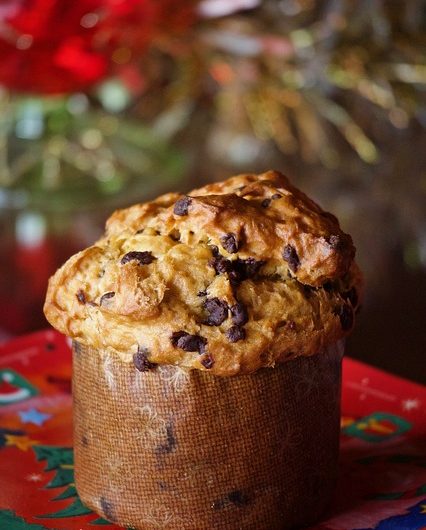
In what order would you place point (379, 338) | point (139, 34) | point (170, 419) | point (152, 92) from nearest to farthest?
point (170, 419), point (379, 338), point (139, 34), point (152, 92)

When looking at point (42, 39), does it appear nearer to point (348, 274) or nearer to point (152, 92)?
point (152, 92)

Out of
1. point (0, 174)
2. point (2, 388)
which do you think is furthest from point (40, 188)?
point (2, 388)

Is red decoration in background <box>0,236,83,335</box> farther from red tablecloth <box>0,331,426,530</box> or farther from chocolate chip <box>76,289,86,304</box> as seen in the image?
chocolate chip <box>76,289,86,304</box>

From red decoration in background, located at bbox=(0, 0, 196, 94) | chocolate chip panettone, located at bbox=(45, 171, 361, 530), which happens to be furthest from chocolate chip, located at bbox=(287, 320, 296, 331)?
red decoration in background, located at bbox=(0, 0, 196, 94)

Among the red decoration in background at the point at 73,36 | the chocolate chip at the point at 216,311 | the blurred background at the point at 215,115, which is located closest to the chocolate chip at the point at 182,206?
the chocolate chip at the point at 216,311

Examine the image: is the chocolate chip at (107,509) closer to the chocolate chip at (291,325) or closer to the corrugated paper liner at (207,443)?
the corrugated paper liner at (207,443)

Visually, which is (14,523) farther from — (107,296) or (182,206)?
(182,206)
